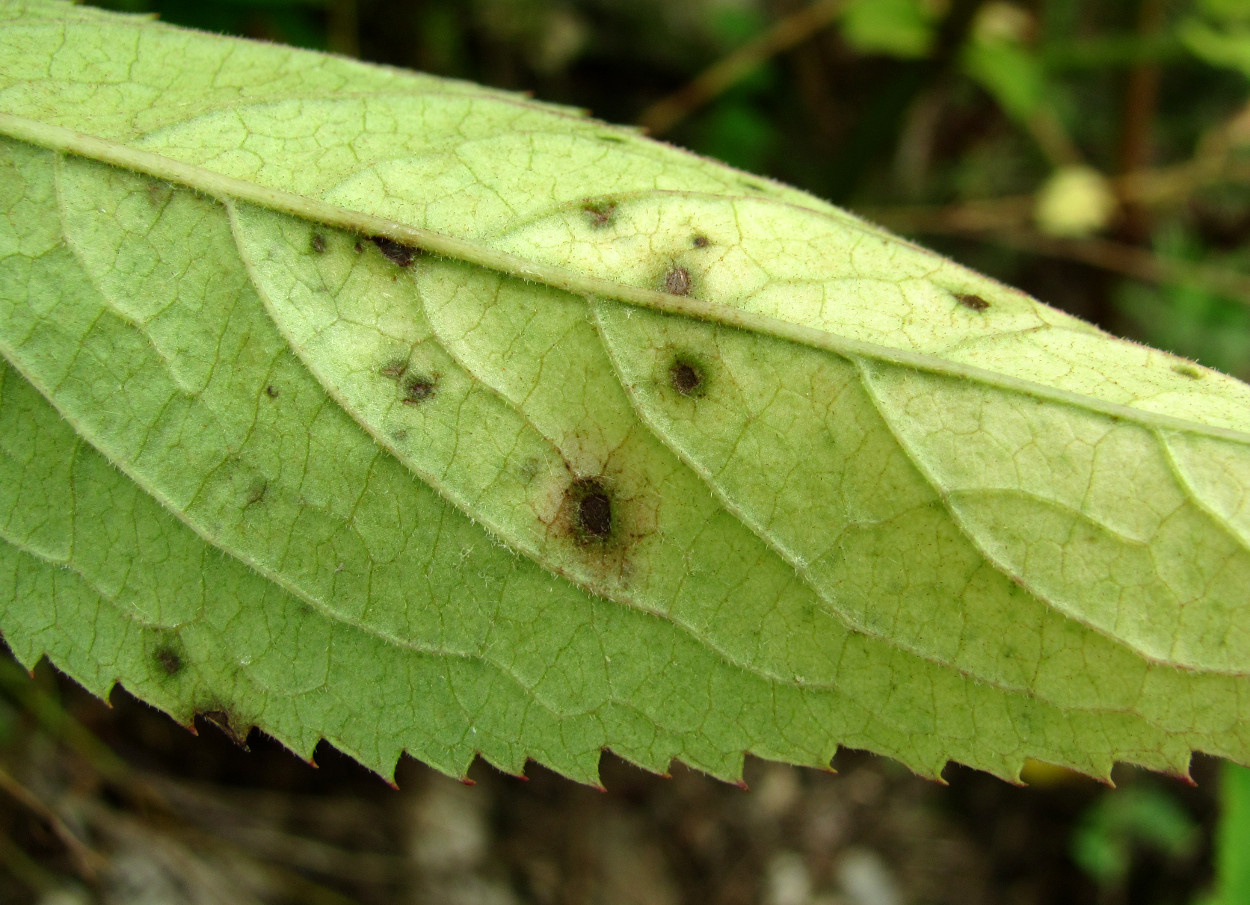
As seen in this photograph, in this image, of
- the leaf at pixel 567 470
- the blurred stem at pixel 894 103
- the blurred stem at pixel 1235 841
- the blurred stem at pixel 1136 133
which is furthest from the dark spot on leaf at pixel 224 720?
the blurred stem at pixel 1136 133

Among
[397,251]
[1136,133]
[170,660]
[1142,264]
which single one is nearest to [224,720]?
[170,660]

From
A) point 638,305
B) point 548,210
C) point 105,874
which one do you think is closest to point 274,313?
point 548,210

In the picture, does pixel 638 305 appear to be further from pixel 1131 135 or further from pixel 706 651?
pixel 1131 135

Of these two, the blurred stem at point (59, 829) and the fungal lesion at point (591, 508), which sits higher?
the fungal lesion at point (591, 508)

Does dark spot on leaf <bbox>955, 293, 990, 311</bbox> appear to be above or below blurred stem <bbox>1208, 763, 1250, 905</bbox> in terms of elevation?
above

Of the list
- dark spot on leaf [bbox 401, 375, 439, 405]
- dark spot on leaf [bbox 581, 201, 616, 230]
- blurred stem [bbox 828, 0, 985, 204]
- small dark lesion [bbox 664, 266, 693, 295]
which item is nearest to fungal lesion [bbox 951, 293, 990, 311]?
small dark lesion [bbox 664, 266, 693, 295]

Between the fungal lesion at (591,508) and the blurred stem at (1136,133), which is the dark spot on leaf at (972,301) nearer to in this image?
the fungal lesion at (591,508)

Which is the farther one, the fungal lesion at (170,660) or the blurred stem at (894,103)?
the blurred stem at (894,103)

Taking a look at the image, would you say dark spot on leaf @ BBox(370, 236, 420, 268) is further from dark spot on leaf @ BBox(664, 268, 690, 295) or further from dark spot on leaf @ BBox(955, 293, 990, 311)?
dark spot on leaf @ BBox(955, 293, 990, 311)
